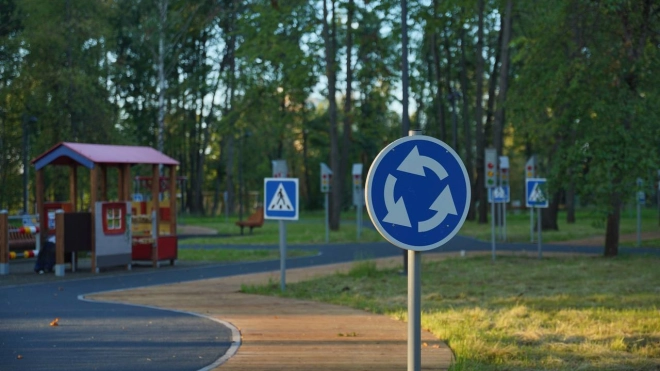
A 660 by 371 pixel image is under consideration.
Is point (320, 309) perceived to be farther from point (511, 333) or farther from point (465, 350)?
point (465, 350)

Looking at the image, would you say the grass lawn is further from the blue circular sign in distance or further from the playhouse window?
the playhouse window

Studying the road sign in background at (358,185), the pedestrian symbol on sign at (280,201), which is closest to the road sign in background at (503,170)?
the road sign in background at (358,185)

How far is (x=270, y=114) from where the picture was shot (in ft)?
148

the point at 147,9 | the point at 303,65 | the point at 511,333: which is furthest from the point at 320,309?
the point at 147,9

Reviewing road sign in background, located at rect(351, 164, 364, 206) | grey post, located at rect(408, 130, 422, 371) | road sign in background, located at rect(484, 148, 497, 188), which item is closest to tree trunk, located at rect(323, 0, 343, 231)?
road sign in background, located at rect(351, 164, 364, 206)

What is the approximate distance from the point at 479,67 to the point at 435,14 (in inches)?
703

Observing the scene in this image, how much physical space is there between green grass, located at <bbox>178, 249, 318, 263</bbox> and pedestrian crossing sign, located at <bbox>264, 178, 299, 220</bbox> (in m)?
9.03

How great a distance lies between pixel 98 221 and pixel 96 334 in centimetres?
985

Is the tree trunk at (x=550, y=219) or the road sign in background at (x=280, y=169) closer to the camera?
the road sign in background at (x=280, y=169)

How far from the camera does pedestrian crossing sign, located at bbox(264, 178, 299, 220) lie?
51.7 feet

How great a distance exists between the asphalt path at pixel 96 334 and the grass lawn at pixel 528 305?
2419 mm

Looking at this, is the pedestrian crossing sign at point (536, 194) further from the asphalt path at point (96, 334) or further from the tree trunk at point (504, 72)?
the tree trunk at point (504, 72)

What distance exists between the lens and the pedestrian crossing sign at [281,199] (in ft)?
51.7

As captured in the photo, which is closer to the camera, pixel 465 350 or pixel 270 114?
pixel 465 350
